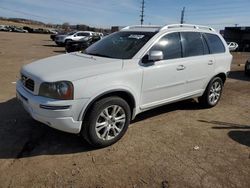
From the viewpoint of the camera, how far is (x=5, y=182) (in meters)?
3.19

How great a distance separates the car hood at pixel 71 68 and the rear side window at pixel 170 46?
88 centimetres

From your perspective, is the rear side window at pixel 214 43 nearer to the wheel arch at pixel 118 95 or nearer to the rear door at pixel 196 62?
the rear door at pixel 196 62

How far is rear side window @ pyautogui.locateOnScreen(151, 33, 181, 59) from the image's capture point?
4744 mm

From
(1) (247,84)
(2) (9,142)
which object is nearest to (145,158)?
(2) (9,142)

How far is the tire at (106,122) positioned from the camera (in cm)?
383

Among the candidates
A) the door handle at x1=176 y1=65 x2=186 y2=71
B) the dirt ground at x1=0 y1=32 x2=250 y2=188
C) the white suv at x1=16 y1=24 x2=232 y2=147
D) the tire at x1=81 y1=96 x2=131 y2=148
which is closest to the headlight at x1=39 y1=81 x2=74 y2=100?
the white suv at x1=16 y1=24 x2=232 y2=147

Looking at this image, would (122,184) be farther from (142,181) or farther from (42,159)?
(42,159)

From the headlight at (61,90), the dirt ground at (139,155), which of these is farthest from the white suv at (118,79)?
the dirt ground at (139,155)

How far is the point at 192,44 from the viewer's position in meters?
5.44

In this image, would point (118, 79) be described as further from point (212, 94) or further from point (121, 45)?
point (212, 94)

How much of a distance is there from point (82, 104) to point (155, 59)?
4.65 feet

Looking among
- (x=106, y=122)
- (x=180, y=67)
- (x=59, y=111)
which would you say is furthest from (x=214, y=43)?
(x=59, y=111)

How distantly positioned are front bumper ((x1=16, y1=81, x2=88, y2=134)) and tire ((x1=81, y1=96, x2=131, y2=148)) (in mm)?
168

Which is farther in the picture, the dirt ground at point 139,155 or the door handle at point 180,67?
the door handle at point 180,67
